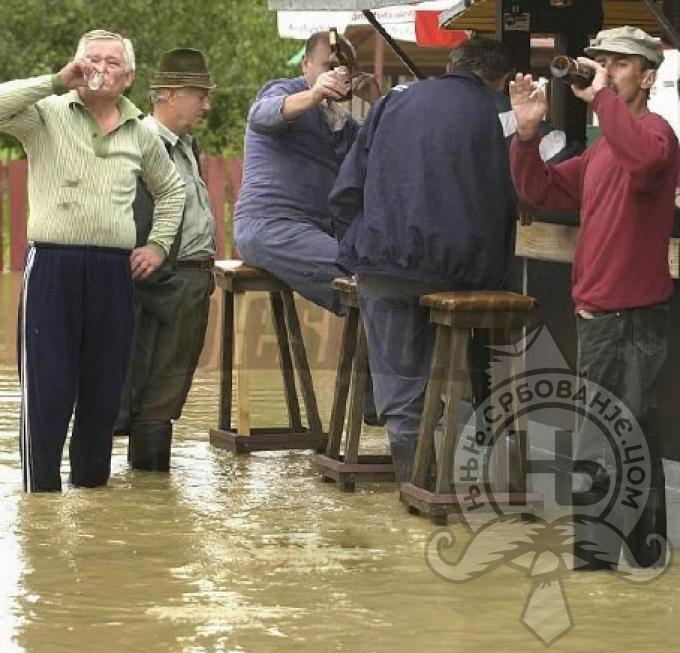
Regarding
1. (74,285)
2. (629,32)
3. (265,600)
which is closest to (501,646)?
(265,600)

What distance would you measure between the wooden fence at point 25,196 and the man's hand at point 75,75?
15270 mm

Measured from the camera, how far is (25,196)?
23859 mm

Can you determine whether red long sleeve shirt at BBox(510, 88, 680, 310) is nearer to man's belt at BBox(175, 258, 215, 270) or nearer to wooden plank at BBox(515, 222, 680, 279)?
wooden plank at BBox(515, 222, 680, 279)

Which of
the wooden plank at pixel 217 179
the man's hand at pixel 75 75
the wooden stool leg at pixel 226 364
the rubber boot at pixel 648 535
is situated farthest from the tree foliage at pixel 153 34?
the rubber boot at pixel 648 535

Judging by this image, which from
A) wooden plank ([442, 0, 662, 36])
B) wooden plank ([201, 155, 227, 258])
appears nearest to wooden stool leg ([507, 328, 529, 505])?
wooden plank ([442, 0, 662, 36])

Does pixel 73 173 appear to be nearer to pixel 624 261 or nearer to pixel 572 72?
pixel 572 72

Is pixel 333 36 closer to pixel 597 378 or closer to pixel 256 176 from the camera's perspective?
pixel 256 176

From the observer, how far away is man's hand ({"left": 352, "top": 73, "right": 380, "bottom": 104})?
9406 millimetres

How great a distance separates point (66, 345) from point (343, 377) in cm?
127

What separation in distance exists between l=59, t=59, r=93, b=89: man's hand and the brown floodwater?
5.60 ft

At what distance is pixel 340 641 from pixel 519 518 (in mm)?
2144

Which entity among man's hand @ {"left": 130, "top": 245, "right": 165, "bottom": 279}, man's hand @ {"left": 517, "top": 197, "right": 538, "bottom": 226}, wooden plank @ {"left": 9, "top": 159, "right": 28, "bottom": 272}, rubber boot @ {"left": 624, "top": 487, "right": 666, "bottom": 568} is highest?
man's hand @ {"left": 517, "top": 197, "right": 538, "bottom": 226}

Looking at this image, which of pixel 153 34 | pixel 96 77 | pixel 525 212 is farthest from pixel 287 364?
pixel 153 34

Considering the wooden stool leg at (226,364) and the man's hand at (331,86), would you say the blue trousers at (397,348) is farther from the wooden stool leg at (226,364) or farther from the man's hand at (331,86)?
the wooden stool leg at (226,364)
